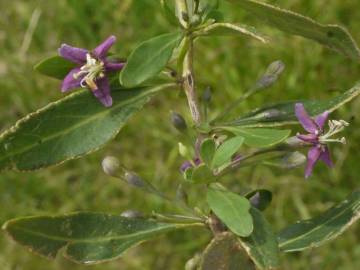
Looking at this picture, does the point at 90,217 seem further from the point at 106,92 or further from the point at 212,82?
the point at 212,82

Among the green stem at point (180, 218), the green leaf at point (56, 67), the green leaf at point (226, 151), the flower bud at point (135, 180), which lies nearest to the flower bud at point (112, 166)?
the flower bud at point (135, 180)

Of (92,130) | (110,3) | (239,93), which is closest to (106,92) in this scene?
(92,130)

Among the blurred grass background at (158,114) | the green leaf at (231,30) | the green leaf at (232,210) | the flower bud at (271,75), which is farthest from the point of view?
the blurred grass background at (158,114)

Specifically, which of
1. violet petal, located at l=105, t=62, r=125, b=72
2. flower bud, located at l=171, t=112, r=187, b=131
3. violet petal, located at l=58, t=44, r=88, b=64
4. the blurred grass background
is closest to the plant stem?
flower bud, located at l=171, t=112, r=187, b=131

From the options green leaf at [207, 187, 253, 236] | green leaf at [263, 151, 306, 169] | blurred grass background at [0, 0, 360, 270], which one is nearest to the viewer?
green leaf at [207, 187, 253, 236]

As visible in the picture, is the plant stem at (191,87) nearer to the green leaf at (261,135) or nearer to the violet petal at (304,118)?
the green leaf at (261,135)

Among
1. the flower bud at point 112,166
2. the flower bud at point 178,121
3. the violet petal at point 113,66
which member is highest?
the violet petal at point 113,66

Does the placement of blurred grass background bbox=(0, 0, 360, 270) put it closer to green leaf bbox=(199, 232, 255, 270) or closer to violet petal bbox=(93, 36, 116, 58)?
violet petal bbox=(93, 36, 116, 58)
